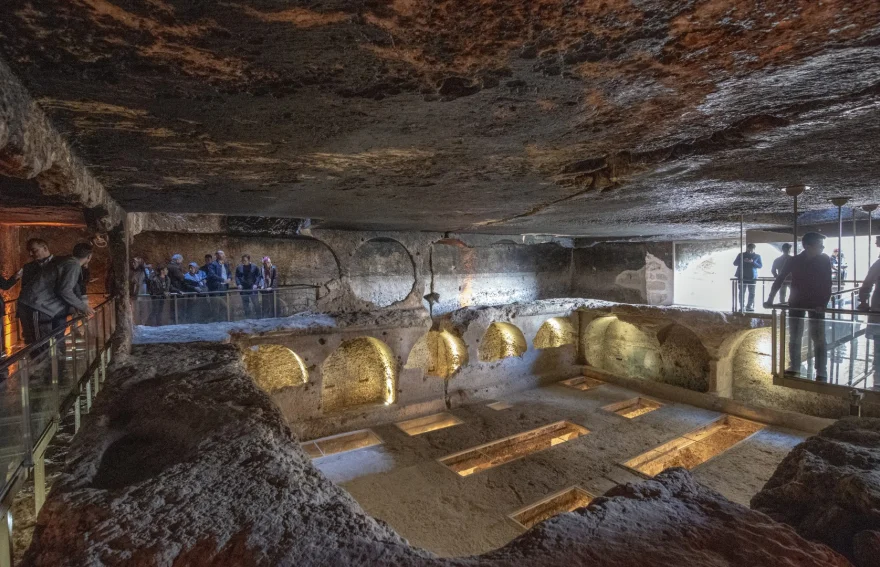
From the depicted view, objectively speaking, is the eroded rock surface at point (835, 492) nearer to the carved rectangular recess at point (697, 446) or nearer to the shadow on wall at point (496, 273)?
the carved rectangular recess at point (697, 446)

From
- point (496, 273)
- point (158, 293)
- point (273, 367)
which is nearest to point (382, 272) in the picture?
point (273, 367)

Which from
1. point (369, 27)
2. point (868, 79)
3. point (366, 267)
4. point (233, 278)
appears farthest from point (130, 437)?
point (366, 267)

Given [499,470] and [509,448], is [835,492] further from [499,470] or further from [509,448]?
[509,448]

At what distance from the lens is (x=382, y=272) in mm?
13438

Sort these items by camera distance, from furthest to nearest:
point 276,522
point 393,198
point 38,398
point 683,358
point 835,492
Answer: point 683,358 < point 393,198 < point 38,398 < point 835,492 < point 276,522

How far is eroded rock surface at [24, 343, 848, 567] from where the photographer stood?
184 cm

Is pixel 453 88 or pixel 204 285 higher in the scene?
pixel 453 88

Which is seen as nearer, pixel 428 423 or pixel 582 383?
pixel 428 423

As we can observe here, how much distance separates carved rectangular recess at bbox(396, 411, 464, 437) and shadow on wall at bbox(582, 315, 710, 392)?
19.1 ft

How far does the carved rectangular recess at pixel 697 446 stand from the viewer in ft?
28.5

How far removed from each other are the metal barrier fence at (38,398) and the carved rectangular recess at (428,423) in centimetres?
670

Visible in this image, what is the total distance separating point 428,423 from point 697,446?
19.9ft

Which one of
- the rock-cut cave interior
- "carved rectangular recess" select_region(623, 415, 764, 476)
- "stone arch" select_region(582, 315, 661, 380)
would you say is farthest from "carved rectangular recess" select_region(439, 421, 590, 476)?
"stone arch" select_region(582, 315, 661, 380)

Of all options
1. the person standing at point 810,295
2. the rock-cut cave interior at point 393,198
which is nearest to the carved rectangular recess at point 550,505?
the rock-cut cave interior at point 393,198
